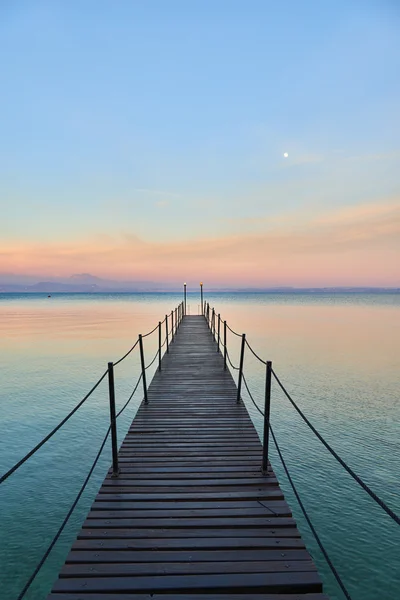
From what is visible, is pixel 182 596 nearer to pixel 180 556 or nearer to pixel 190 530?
pixel 180 556

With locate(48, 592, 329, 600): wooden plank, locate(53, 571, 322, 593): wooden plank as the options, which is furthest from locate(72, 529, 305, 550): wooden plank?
locate(48, 592, 329, 600): wooden plank

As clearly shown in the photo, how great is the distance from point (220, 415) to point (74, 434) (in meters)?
5.50

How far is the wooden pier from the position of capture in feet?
9.27

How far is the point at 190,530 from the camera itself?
3502mm

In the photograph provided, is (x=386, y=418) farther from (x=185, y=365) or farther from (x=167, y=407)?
(x=167, y=407)

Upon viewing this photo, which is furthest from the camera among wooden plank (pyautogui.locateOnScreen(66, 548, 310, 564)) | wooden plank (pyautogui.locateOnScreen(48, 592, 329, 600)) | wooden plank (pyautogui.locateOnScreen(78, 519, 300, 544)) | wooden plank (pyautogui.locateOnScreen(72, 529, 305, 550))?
wooden plank (pyautogui.locateOnScreen(78, 519, 300, 544))

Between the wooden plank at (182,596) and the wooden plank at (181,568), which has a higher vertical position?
the wooden plank at (181,568)

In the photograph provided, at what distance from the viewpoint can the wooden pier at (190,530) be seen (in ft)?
9.27

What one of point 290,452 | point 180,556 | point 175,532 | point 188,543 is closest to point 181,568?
point 180,556

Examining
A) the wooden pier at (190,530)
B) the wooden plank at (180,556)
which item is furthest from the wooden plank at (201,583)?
the wooden plank at (180,556)

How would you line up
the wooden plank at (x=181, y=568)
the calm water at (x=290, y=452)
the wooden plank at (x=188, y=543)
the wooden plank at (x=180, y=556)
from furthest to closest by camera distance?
the calm water at (x=290, y=452), the wooden plank at (x=188, y=543), the wooden plank at (x=180, y=556), the wooden plank at (x=181, y=568)

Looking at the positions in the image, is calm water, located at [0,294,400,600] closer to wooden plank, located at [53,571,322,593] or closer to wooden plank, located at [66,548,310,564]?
wooden plank, located at [66,548,310,564]

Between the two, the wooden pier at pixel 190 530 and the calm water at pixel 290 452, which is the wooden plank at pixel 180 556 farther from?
the calm water at pixel 290 452

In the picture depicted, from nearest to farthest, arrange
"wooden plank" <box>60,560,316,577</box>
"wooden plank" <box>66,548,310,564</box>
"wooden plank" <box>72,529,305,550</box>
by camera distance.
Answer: "wooden plank" <box>60,560,316,577</box> → "wooden plank" <box>66,548,310,564</box> → "wooden plank" <box>72,529,305,550</box>
